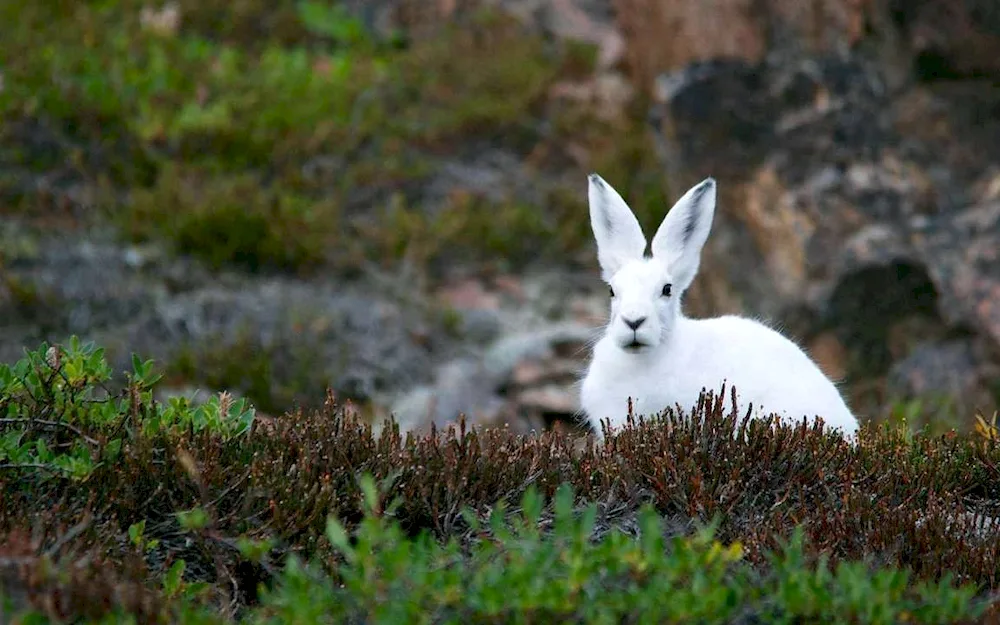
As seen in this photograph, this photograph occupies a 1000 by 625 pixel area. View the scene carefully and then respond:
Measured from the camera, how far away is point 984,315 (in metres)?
8.20

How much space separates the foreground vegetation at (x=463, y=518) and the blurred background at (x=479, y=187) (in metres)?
3.34

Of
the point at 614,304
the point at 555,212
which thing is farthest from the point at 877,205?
the point at 614,304

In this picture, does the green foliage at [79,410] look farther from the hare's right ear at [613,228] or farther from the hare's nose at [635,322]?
the hare's right ear at [613,228]

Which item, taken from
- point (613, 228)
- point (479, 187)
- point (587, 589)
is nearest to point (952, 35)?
point (613, 228)

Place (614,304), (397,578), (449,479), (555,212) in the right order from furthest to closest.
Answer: (555,212), (614,304), (449,479), (397,578)

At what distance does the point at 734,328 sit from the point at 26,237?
6183mm

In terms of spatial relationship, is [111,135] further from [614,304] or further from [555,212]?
[614,304]

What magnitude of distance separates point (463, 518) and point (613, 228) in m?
1.65

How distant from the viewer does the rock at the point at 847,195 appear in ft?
27.3

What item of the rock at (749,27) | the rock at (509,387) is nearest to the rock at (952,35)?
the rock at (749,27)

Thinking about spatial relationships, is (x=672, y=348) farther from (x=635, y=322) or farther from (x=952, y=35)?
(x=952, y=35)

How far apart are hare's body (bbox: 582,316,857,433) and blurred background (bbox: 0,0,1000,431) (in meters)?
2.52

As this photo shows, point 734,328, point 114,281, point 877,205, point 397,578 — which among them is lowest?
point 114,281

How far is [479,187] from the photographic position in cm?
1128
